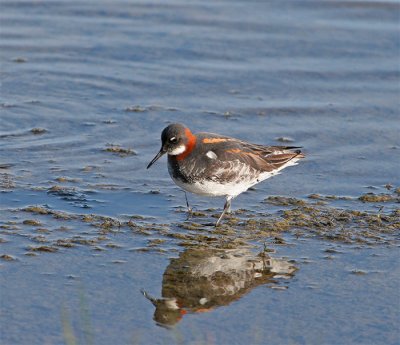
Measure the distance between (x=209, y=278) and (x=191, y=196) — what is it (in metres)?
2.25

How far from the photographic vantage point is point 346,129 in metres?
11.9

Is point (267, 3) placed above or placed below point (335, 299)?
above

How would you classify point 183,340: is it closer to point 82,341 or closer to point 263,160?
point 82,341

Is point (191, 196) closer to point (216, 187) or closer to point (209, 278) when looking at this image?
point (216, 187)

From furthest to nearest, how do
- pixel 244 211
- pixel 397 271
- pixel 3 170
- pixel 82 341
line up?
pixel 3 170, pixel 244 211, pixel 397 271, pixel 82 341

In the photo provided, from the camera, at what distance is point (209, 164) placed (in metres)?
9.10

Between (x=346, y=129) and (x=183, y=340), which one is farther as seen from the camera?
(x=346, y=129)

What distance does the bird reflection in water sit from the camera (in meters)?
7.14

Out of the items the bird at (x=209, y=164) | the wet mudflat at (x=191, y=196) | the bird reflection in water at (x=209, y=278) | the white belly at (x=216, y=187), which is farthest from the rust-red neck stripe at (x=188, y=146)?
the bird reflection in water at (x=209, y=278)

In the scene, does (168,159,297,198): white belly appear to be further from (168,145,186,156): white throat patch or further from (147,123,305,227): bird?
(168,145,186,156): white throat patch

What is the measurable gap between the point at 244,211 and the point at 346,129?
297 centimetres

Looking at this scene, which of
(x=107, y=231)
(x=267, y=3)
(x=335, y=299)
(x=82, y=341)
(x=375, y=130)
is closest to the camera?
(x=82, y=341)

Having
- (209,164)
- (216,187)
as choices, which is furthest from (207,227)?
(209,164)

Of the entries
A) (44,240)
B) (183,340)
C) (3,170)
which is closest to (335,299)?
(183,340)
